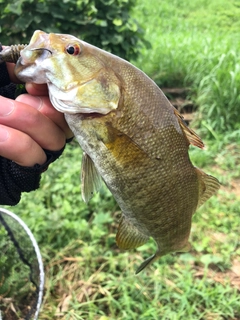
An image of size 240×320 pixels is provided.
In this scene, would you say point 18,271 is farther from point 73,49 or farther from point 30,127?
point 73,49

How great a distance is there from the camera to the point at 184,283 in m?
2.91

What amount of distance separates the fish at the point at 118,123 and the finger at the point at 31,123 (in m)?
0.07

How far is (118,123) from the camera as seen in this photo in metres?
1.43

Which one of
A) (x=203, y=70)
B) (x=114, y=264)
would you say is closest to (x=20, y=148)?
(x=114, y=264)

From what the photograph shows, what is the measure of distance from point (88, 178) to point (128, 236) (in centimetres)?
34

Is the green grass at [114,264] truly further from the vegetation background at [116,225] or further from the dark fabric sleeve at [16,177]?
the dark fabric sleeve at [16,177]

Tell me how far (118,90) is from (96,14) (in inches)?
135

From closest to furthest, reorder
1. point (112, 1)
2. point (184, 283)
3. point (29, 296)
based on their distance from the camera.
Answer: point (29, 296)
point (184, 283)
point (112, 1)

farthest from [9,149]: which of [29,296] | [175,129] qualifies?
[29,296]

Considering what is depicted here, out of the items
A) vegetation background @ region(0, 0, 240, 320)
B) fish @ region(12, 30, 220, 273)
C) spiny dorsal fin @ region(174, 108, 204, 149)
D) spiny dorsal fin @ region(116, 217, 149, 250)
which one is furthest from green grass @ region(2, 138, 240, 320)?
spiny dorsal fin @ region(174, 108, 204, 149)

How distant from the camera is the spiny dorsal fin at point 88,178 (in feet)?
5.16

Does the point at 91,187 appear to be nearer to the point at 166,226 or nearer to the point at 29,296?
the point at 166,226

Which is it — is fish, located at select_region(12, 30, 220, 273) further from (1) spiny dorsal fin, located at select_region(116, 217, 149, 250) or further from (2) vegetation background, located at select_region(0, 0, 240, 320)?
(2) vegetation background, located at select_region(0, 0, 240, 320)

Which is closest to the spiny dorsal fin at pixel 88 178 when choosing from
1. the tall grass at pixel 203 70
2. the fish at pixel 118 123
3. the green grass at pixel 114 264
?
the fish at pixel 118 123
